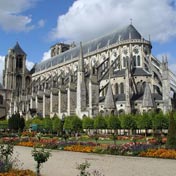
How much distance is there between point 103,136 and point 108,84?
56.4 feet

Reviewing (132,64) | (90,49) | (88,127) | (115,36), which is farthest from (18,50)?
(88,127)

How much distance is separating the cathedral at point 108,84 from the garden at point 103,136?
4839 millimetres

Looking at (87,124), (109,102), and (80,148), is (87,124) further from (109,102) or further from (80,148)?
(80,148)

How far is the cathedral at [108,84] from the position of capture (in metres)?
44.6

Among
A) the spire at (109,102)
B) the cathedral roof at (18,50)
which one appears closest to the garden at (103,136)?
the spire at (109,102)

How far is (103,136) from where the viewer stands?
33094 mm

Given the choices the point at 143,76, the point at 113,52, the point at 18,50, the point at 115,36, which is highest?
the point at 18,50

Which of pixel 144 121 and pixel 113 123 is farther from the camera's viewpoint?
pixel 113 123

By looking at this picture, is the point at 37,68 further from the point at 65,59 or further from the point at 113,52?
the point at 113,52

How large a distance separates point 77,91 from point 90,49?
17.3 m

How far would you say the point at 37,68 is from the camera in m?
86.5

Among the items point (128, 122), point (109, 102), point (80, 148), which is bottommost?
point (80, 148)

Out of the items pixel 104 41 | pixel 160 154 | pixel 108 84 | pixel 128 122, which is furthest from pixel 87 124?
pixel 104 41

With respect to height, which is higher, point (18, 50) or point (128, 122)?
point (18, 50)
